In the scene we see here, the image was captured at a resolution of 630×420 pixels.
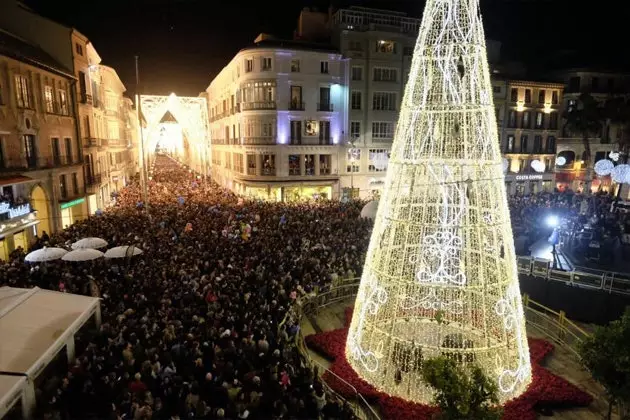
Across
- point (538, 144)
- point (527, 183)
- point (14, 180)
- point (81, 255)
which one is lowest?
point (527, 183)

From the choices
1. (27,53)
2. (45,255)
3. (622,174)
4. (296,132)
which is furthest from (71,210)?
(622,174)

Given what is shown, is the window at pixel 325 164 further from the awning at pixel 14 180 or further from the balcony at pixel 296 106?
the awning at pixel 14 180

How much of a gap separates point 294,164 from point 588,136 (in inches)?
1317

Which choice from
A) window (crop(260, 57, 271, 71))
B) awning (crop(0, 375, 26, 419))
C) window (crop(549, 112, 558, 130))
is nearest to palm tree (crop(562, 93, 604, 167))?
window (crop(549, 112, 558, 130))

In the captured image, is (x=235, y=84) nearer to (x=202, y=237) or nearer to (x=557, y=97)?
(x=202, y=237)

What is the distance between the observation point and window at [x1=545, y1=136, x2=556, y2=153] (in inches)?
1972

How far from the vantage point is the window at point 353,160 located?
42344mm

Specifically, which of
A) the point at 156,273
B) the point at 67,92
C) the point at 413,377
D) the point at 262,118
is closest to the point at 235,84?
the point at 262,118

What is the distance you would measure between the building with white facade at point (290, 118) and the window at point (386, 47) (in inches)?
146

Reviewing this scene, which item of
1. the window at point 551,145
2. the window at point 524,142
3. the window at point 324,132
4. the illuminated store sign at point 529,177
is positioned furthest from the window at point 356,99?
the window at point 551,145

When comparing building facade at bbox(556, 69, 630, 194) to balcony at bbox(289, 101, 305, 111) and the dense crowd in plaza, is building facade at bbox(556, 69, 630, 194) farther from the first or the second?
balcony at bbox(289, 101, 305, 111)

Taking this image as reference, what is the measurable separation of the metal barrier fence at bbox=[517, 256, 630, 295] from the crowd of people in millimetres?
7291

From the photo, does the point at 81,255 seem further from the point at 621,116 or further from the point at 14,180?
the point at 621,116

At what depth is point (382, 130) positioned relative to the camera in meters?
42.9
